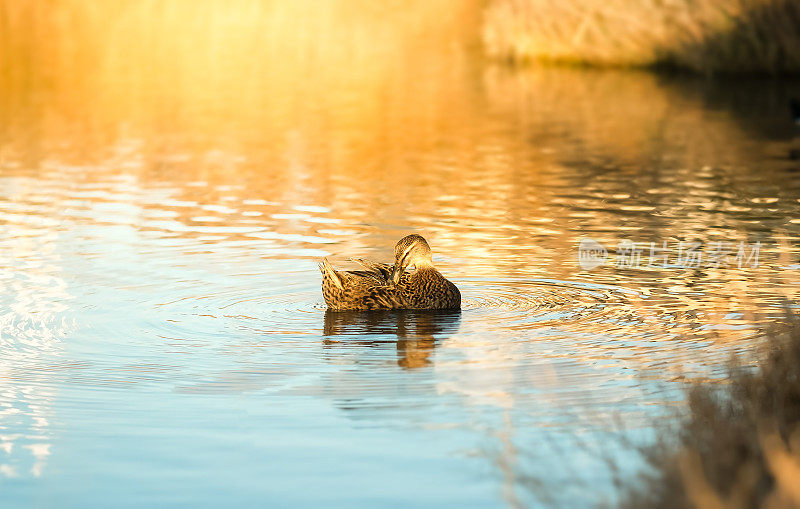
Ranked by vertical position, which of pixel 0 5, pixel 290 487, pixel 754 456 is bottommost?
pixel 290 487

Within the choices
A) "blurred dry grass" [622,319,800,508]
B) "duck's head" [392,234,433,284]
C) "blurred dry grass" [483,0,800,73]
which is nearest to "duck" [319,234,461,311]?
"duck's head" [392,234,433,284]

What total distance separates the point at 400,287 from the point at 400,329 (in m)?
0.69

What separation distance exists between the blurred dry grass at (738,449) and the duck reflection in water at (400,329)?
2655 millimetres

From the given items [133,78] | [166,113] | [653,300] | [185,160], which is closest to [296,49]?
[133,78]

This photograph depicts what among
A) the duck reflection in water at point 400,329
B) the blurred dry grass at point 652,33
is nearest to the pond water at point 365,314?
the duck reflection in water at point 400,329

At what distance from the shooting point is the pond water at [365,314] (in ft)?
25.5

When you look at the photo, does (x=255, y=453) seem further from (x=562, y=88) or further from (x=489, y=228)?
(x=562, y=88)

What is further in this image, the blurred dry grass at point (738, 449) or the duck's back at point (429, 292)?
the duck's back at point (429, 292)

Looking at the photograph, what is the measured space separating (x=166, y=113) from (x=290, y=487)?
24062 mm

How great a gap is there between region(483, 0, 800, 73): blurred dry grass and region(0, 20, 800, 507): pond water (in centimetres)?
824

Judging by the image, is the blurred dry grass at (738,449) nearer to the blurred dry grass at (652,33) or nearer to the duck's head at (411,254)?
the duck's head at (411,254)

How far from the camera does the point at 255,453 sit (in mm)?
7984

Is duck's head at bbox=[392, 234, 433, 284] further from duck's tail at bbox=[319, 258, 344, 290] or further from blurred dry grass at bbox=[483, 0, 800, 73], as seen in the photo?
blurred dry grass at bbox=[483, 0, 800, 73]

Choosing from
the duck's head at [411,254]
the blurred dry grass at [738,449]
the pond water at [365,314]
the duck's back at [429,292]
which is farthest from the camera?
the duck's head at [411,254]
